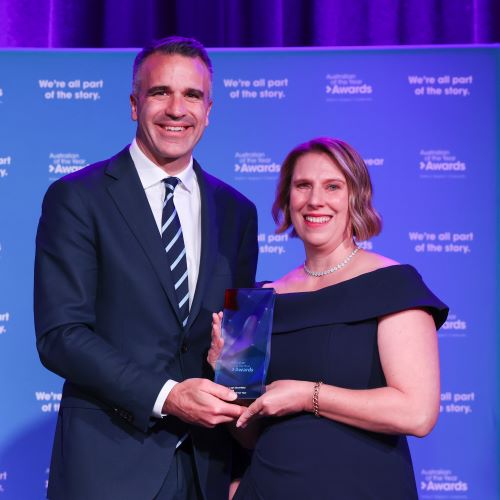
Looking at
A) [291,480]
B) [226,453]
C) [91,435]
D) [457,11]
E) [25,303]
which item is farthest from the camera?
[457,11]

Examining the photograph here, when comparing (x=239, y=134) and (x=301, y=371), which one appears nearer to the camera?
(x=301, y=371)

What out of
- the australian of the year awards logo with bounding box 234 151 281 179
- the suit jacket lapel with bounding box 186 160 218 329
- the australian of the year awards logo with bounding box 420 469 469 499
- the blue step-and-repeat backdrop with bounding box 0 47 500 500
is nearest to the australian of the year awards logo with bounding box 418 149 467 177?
the blue step-and-repeat backdrop with bounding box 0 47 500 500

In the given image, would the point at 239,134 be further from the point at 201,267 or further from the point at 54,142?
the point at 201,267

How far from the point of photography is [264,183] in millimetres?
3885

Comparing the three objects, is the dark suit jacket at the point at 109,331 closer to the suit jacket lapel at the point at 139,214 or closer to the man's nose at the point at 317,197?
the suit jacket lapel at the point at 139,214

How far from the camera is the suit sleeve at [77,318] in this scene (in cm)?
222

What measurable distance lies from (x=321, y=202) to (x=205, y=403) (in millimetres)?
665

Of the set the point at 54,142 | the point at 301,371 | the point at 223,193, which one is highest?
the point at 54,142

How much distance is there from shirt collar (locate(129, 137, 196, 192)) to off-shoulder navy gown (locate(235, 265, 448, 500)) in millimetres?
587

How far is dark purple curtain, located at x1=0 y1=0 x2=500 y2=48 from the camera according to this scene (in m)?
4.18

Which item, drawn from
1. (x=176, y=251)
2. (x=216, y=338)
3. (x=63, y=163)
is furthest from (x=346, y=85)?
(x=216, y=338)

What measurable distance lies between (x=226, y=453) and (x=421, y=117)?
2050 mm

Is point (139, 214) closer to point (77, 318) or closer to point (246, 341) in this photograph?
point (77, 318)

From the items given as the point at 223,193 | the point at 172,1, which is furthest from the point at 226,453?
the point at 172,1
